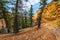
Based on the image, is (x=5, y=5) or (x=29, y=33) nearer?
(x=29, y=33)

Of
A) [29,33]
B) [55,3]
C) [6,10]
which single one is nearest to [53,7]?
[55,3]

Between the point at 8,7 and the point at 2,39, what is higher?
the point at 8,7

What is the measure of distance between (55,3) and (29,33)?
19.8 meters

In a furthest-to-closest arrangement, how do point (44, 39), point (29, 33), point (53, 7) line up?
point (53, 7) < point (29, 33) < point (44, 39)

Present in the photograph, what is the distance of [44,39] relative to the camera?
73.6 ft

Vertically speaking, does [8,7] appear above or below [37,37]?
above

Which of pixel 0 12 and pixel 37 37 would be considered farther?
pixel 0 12

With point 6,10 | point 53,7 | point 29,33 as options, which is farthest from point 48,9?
point 29,33

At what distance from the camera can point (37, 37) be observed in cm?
2295

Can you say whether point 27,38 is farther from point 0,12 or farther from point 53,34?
point 0,12

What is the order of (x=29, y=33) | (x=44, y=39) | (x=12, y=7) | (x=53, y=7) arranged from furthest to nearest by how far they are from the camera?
(x=53, y=7) → (x=12, y=7) → (x=29, y=33) → (x=44, y=39)

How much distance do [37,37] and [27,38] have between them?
115 cm

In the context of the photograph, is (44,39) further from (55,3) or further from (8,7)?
(55,3)

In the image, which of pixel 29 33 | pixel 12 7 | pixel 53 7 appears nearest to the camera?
pixel 29 33
